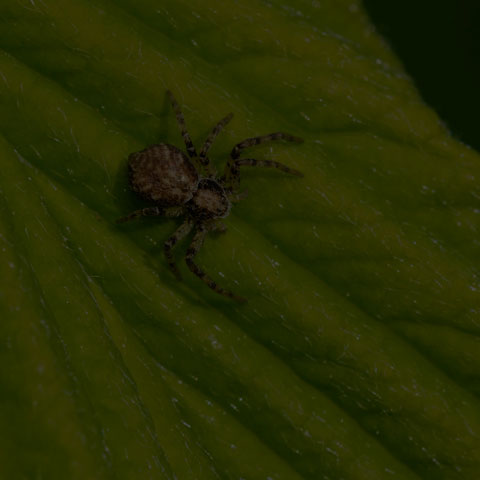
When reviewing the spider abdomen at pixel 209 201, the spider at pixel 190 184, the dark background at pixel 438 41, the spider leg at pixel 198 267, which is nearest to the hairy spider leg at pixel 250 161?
the spider at pixel 190 184

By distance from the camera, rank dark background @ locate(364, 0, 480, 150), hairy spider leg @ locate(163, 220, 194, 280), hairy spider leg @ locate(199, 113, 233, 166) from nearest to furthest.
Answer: hairy spider leg @ locate(199, 113, 233, 166) < hairy spider leg @ locate(163, 220, 194, 280) < dark background @ locate(364, 0, 480, 150)

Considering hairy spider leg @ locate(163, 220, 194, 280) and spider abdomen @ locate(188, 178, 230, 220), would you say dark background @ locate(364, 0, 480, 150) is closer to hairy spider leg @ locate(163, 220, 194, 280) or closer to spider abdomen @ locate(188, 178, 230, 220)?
spider abdomen @ locate(188, 178, 230, 220)

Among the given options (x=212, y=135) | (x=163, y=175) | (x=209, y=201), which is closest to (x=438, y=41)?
(x=212, y=135)

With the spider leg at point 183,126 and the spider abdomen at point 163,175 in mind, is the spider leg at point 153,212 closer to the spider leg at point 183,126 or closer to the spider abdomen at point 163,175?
the spider abdomen at point 163,175

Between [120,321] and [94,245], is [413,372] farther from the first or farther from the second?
[94,245]

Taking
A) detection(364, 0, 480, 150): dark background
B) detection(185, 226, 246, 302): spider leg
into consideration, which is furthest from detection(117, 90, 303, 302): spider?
detection(364, 0, 480, 150): dark background

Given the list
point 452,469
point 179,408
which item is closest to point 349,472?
point 452,469

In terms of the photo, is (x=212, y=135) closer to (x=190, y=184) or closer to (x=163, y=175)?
(x=163, y=175)
